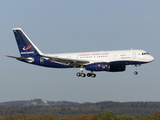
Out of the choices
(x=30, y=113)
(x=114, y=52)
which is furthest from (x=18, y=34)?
(x=30, y=113)

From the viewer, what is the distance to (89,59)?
8719cm

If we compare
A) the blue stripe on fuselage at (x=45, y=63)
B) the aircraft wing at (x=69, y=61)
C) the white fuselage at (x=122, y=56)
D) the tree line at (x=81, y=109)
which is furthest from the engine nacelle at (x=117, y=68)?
the tree line at (x=81, y=109)

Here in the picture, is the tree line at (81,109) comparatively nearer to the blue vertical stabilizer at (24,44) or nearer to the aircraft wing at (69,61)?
the blue vertical stabilizer at (24,44)

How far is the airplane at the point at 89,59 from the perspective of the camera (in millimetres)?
83438

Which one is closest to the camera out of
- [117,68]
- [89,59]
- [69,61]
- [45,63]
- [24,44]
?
[89,59]

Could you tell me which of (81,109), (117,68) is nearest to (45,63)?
(117,68)

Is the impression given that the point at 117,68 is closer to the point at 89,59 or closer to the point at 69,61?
the point at 89,59

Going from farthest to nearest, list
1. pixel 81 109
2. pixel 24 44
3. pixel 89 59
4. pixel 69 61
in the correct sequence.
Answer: pixel 81 109, pixel 24 44, pixel 69 61, pixel 89 59

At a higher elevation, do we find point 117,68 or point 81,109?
point 117,68

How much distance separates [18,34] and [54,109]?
171 feet

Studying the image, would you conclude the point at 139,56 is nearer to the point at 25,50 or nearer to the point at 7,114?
the point at 25,50

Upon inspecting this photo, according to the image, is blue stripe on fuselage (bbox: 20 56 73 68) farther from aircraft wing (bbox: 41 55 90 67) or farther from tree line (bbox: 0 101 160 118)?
tree line (bbox: 0 101 160 118)

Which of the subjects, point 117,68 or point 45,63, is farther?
point 45,63

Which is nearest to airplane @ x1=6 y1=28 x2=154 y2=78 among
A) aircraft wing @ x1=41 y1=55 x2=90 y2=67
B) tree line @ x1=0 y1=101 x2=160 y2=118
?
aircraft wing @ x1=41 y1=55 x2=90 y2=67
